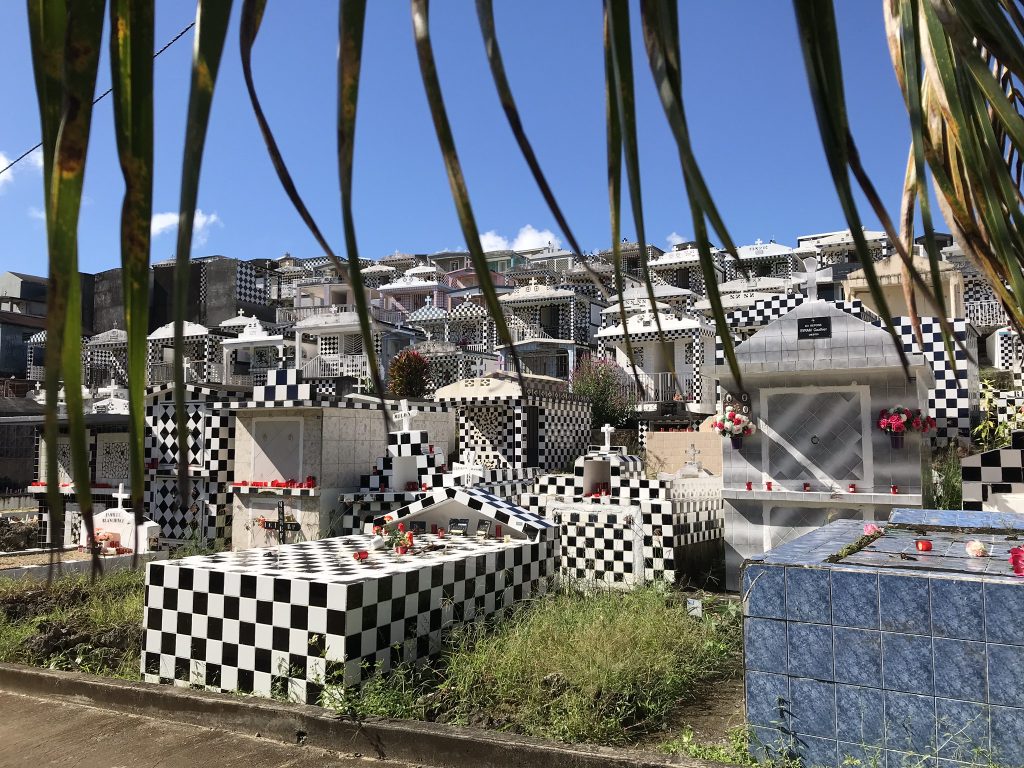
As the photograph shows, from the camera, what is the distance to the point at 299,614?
499 centimetres

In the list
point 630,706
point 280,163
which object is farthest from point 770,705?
point 280,163

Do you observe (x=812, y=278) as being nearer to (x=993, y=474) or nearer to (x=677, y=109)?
(x=993, y=474)

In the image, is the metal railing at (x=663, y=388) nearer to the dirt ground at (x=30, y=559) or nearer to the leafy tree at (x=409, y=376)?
the leafy tree at (x=409, y=376)

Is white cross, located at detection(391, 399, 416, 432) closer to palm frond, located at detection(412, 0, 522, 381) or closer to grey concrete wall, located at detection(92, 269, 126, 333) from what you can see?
palm frond, located at detection(412, 0, 522, 381)

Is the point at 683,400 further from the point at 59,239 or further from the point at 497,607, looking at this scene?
the point at 59,239

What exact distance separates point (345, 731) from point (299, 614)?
84cm

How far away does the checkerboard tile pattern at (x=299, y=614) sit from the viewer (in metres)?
4.91

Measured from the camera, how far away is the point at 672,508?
9.48m

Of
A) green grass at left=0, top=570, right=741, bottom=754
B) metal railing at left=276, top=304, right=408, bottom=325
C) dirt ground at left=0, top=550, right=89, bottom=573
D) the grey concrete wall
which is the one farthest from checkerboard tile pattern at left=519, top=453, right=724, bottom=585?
the grey concrete wall

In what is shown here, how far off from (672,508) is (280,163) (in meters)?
9.18

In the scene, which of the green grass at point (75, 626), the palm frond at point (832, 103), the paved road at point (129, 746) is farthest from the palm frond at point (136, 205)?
the green grass at point (75, 626)

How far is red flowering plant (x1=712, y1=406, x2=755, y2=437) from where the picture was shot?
9.22 metres

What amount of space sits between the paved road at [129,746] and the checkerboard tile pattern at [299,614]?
439 millimetres

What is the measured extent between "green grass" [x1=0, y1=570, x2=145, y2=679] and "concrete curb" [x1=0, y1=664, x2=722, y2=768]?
52cm
